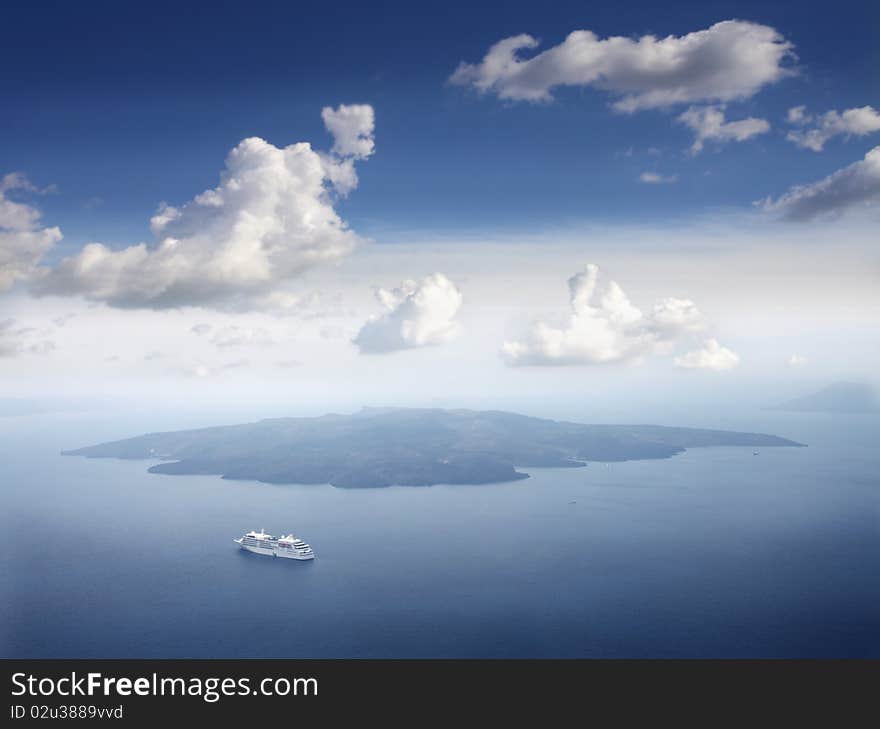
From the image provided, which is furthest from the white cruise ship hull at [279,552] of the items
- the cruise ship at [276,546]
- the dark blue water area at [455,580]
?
the dark blue water area at [455,580]

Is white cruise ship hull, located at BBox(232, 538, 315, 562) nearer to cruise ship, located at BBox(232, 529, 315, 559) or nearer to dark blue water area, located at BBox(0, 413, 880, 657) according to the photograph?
cruise ship, located at BBox(232, 529, 315, 559)

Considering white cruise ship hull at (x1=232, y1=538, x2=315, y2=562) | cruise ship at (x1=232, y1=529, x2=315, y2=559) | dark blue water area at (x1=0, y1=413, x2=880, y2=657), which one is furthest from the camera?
cruise ship at (x1=232, y1=529, x2=315, y2=559)

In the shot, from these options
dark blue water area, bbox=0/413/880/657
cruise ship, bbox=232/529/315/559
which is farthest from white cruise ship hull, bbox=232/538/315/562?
dark blue water area, bbox=0/413/880/657

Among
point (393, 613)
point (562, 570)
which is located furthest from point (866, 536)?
point (393, 613)

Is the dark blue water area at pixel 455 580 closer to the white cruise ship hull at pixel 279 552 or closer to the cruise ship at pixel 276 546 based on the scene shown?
the white cruise ship hull at pixel 279 552

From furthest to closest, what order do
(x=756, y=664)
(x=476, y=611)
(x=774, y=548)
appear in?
1. (x=774, y=548)
2. (x=476, y=611)
3. (x=756, y=664)

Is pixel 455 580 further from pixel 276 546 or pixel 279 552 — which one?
pixel 276 546

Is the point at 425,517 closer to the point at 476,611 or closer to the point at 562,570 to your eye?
the point at 562,570
